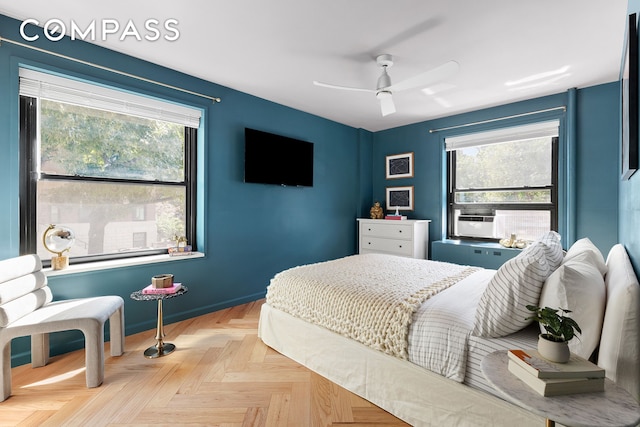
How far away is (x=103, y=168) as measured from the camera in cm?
265

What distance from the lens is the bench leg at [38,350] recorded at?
207cm

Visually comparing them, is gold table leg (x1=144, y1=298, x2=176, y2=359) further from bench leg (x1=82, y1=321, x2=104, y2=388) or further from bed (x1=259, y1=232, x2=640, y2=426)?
bed (x1=259, y1=232, x2=640, y2=426)

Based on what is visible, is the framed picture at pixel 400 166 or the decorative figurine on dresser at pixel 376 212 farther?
the decorative figurine on dresser at pixel 376 212

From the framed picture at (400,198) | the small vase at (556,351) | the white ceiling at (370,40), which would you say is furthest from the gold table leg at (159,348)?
the framed picture at (400,198)

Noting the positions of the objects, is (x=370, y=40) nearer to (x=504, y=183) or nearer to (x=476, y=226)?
(x=504, y=183)

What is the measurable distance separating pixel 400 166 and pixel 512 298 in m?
3.54

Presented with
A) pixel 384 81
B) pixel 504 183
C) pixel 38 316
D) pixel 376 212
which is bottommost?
pixel 38 316

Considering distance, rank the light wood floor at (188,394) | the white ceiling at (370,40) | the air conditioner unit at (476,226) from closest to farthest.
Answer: the light wood floor at (188,394), the white ceiling at (370,40), the air conditioner unit at (476,226)

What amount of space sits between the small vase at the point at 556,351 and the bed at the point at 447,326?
0.20 meters

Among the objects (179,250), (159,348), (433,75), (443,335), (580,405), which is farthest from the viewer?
(179,250)

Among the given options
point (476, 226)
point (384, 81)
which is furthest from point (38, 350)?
point (476, 226)

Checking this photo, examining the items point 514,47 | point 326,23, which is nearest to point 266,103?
point 326,23

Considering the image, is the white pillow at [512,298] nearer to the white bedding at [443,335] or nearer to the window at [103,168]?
the white bedding at [443,335]

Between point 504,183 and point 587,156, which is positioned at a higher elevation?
point 587,156
